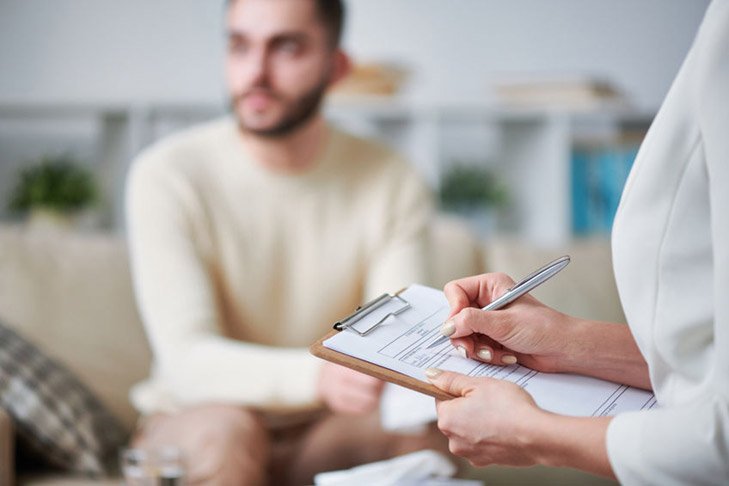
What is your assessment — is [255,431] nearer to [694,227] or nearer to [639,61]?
[694,227]

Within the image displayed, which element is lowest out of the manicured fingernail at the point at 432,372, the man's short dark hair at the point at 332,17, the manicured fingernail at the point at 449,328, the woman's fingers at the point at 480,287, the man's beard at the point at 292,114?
the manicured fingernail at the point at 432,372

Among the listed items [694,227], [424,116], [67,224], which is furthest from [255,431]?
[424,116]

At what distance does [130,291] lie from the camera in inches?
78.0

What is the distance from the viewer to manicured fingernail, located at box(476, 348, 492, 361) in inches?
31.9

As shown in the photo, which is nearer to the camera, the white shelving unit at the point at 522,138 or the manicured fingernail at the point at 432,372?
the manicured fingernail at the point at 432,372

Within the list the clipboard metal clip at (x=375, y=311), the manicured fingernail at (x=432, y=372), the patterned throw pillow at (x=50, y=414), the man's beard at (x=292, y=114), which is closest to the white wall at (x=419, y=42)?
the man's beard at (x=292, y=114)

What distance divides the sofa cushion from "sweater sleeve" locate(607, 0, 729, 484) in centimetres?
139

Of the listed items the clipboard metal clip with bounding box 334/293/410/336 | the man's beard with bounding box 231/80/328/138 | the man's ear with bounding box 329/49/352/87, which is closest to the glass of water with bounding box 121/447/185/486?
the clipboard metal clip with bounding box 334/293/410/336

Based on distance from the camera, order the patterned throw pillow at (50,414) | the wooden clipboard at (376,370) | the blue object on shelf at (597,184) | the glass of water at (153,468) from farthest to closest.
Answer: the blue object on shelf at (597,184)
the patterned throw pillow at (50,414)
the glass of water at (153,468)
the wooden clipboard at (376,370)

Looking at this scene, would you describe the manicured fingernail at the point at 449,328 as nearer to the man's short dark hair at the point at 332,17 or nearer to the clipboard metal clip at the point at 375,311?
the clipboard metal clip at the point at 375,311

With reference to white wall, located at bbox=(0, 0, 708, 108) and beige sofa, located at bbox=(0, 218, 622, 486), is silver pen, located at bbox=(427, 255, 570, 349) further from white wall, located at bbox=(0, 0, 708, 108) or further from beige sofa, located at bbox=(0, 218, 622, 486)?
white wall, located at bbox=(0, 0, 708, 108)

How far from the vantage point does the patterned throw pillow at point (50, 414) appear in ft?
5.14

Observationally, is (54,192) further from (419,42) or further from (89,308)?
(419,42)

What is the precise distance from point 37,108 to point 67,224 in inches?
14.1
